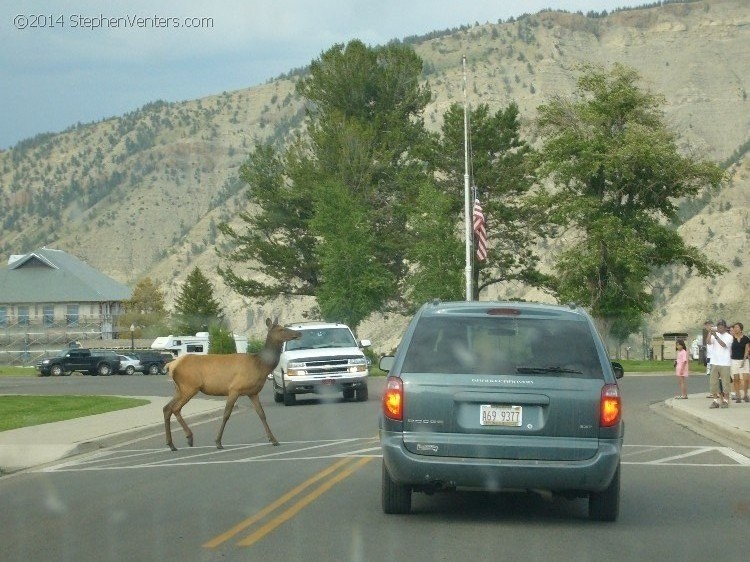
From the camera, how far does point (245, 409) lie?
103ft

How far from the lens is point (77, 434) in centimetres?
2152

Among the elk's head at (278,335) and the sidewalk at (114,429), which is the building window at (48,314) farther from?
the elk's head at (278,335)

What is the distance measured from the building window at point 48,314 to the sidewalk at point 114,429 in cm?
8204

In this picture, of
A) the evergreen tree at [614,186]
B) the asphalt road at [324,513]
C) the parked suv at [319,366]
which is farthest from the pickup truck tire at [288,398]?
the evergreen tree at [614,186]

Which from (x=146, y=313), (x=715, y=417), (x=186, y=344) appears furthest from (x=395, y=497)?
(x=146, y=313)

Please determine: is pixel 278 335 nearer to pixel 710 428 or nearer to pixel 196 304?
pixel 710 428

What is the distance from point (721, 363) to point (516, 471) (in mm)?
18154

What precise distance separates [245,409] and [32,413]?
5.50 meters

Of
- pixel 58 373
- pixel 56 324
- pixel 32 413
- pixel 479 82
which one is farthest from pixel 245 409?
pixel 479 82

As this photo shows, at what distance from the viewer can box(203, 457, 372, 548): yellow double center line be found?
10.2 m

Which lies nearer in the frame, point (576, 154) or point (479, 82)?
point (576, 154)

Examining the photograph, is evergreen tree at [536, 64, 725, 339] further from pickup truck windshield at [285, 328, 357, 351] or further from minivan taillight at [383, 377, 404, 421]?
minivan taillight at [383, 377, 404, 421]

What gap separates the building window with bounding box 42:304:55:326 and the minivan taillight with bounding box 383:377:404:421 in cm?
10216

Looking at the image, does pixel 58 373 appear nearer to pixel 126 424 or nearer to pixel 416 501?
pixel 126 424
